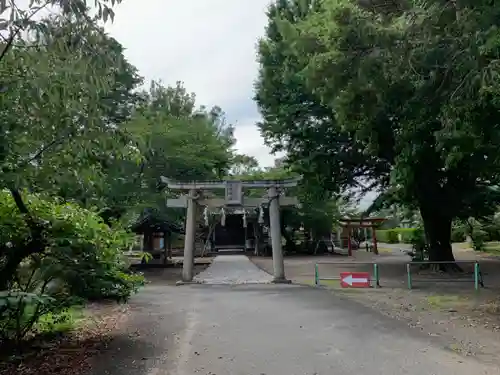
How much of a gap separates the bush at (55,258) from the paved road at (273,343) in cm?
95

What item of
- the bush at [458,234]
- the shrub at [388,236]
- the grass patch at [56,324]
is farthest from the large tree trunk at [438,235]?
the shrub at [388,236]

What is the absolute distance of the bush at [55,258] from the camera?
5.71 meters

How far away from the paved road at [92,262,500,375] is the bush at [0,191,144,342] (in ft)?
3.11

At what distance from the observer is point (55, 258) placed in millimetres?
5930

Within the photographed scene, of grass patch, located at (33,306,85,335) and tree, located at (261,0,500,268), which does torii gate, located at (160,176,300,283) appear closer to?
tree, located at (261,0,500,268)

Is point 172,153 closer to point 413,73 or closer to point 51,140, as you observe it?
point 413,73

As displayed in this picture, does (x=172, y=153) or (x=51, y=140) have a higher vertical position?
(x=172, y=153)

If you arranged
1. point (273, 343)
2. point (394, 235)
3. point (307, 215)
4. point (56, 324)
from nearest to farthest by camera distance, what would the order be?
point (273, 343), point (56, 324), point (307, 215), point (394, 235)

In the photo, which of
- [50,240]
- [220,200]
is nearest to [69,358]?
[50,240]

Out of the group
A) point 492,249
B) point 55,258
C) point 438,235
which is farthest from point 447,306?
point 492,249

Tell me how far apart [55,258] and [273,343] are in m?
3.11

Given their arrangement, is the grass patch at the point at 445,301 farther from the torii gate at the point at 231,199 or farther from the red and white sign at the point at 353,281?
the torii gate at the point at 231,199

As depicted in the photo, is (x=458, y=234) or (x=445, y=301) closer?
(x=445, y=301)

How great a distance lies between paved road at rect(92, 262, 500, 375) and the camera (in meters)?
5.14
